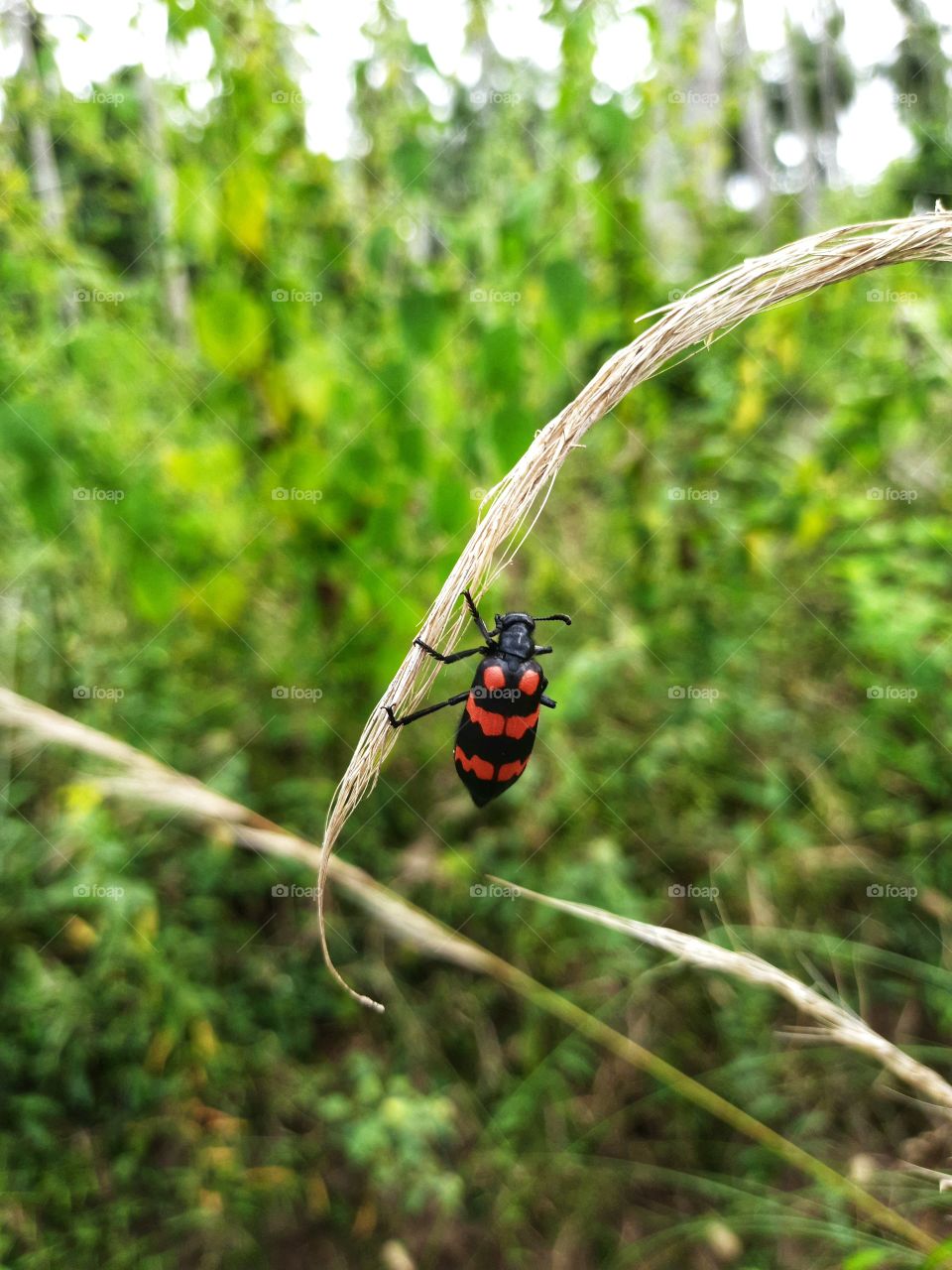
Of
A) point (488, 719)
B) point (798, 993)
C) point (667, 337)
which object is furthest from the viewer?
point (488, 719)

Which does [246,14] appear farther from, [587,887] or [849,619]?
[849,619]

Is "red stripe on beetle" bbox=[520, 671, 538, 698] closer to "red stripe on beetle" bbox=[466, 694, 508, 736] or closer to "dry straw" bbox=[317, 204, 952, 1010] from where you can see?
"red stripe on beetle" bbox=[466, 694, 508, 736]

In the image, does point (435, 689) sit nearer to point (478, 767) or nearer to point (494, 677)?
point (494, 677)

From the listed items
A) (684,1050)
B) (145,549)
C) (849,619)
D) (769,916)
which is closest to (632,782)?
(769,916)

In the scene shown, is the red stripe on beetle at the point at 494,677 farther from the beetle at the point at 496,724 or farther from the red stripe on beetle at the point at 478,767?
the red stripe on beetle at the point at 478,767

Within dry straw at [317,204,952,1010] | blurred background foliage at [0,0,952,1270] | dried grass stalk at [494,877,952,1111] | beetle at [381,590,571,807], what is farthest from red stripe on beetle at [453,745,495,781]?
blurred background foliage at [0,0,952,1270]

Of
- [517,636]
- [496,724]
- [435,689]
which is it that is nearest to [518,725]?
[496,724]

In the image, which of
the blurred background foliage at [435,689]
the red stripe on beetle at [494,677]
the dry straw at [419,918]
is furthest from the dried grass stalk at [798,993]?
the blurred background foliage at [435,689]
